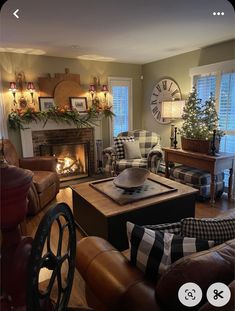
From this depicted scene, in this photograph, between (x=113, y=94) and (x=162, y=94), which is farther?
(x=113, y=94)

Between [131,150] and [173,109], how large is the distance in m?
1.04

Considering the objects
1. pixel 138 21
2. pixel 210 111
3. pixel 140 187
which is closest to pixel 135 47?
pixel 138 21

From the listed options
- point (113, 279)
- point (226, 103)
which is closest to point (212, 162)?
point (226, 103)

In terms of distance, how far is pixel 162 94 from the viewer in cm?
468

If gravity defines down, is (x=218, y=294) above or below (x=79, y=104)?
below

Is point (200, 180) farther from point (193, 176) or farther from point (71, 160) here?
point (71, 160)

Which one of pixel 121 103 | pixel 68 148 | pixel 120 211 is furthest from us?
pixel 121 103

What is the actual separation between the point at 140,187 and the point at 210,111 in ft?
5.58

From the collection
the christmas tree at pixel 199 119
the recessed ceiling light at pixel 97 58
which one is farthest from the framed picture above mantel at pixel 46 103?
the christmas tree at pixel 199 119

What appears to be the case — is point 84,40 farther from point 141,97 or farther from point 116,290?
point 116,290

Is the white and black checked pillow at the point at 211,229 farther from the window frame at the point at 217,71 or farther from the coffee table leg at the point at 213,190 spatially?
the window frame at the point at 217,71

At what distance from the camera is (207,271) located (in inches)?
34.0

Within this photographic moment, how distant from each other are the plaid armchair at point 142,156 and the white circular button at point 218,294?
10.2ft

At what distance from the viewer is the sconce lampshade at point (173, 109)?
3.99 metres
